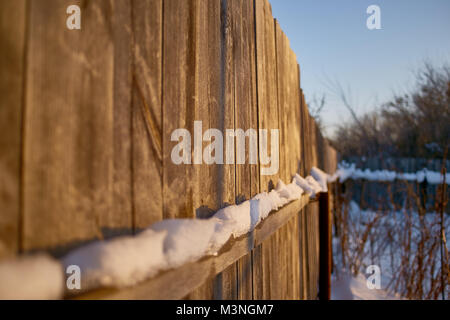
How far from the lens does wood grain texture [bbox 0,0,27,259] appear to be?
1.35 ft

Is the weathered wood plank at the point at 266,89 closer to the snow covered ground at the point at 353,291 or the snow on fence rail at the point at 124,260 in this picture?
the snow on fence rail at the point at 124,260

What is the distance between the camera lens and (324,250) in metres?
3.96

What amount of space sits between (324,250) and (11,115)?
4.08m

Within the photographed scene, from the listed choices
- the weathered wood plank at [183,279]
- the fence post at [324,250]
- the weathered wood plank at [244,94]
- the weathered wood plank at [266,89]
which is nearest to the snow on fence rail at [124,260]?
the weathered wood plank at [183,279]

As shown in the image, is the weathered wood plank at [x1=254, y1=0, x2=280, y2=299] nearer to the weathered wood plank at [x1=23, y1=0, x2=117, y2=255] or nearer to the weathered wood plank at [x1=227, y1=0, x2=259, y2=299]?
the weathered wood plank at [x1=227, y1=0, x2=259, y2=299]

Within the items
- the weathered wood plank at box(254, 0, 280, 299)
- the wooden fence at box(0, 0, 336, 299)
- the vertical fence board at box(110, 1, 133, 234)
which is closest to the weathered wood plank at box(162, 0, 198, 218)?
the wooden fence at box(0, 0, 336, 299)

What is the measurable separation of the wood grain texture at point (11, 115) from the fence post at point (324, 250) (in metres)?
3.95

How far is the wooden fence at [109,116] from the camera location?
1.43ft

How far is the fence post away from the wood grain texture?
3.95 m

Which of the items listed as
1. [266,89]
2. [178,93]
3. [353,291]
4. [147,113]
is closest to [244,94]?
[266,89]

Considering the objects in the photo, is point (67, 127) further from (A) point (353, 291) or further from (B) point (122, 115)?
(A) point (353, 291)

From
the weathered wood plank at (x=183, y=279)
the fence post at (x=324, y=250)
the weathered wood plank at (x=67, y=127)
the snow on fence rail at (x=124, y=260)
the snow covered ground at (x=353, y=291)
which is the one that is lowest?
the snow covered ground at (x=353, y=291)

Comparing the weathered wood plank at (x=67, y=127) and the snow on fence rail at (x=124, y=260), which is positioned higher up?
the weathered wood plank at (x=67, y=127)
